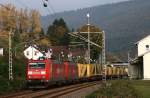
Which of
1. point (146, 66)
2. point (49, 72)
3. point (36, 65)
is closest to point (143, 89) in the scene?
point (49, 72)

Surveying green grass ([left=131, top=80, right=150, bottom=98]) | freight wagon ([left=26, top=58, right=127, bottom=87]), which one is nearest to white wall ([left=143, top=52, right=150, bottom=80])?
freight wagon ([left=26, top=58, right=127, bottom=87])

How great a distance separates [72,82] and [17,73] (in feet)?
23.3

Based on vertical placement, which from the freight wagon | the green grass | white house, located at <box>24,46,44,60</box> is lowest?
the green grass

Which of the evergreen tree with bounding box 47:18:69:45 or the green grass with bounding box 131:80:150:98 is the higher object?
the evergreen tree with bounding box 47:18:69:45

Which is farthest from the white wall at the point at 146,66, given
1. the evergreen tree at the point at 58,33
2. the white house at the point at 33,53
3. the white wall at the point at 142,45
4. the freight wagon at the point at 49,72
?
the evergreen tree at the point at 58,33

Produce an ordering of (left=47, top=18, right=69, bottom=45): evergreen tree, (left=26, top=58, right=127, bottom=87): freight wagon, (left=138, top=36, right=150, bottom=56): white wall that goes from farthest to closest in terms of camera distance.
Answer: (left=47, top=18, right=69, bottom=45): evergreen tree < (left=138, top=36, right=150, bottom=56): white wall < (left=26, top=58, right=127, bottom=87): freight wagon

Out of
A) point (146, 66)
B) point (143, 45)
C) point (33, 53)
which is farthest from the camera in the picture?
point (33, 53)

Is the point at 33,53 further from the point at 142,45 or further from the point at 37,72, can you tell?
the point at 37,72

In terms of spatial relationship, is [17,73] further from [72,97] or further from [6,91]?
[72,97]

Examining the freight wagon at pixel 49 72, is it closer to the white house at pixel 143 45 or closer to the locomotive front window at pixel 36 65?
the locomotive front window at pixel 36 65

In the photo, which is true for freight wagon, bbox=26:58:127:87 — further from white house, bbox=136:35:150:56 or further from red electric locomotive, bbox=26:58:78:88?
white house, bbox=136:35:150:56

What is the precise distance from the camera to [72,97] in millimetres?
35969

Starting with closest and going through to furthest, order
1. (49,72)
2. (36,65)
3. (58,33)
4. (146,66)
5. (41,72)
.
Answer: (41,72) < (49,72) < (36,65) < (146,66) < (58,33)

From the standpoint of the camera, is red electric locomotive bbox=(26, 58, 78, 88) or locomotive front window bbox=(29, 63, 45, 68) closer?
red electric locomotive bbox=(26, 58, 78, 88)
